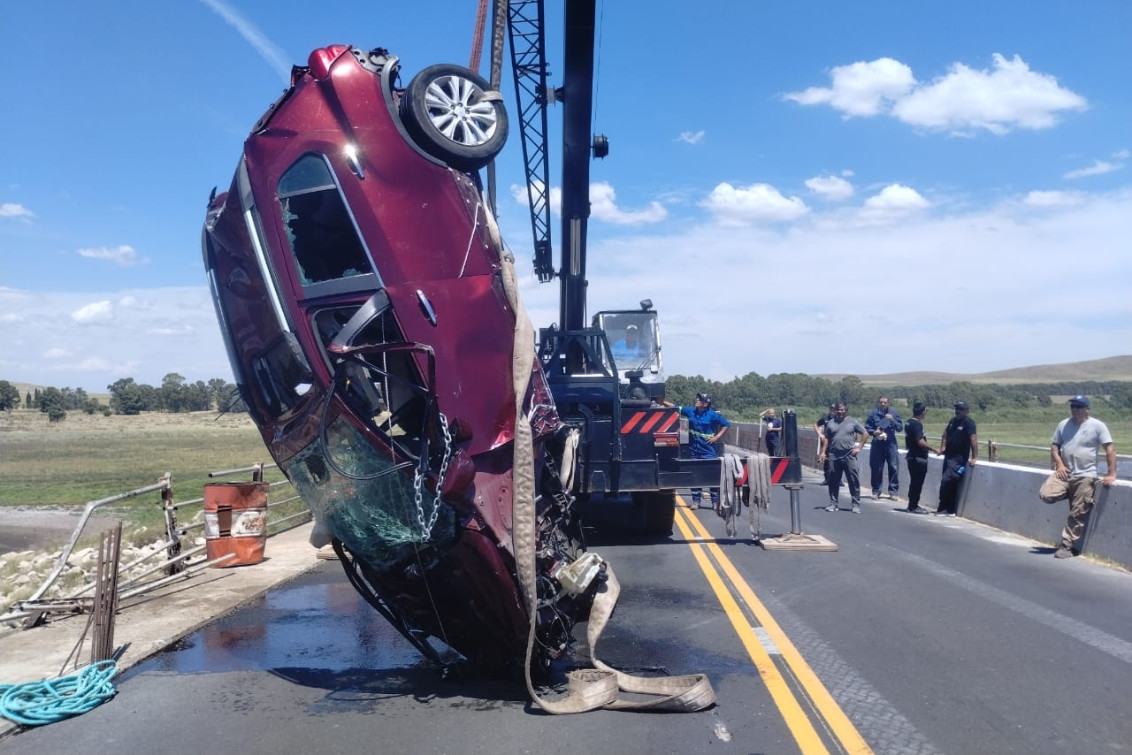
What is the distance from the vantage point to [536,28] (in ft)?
53.6

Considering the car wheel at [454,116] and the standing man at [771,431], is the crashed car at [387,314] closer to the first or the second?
the car wheel at [454,116]

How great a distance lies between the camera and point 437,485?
5.08 meters

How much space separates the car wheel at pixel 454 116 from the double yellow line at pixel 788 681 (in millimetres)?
3559

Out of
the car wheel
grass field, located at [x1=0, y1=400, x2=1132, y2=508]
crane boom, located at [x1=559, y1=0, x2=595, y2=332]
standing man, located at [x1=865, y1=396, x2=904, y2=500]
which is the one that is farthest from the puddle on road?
standing man, located at [x1=865, y1=396, x2=904, y2=500]

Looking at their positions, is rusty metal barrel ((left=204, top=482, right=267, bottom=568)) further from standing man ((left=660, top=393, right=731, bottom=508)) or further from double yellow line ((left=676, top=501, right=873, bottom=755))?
standing man ((left=660, top=393, right=731, bottom=508))

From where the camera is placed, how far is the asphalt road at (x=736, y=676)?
16.4ft

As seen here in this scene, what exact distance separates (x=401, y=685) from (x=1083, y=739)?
390 centimetres

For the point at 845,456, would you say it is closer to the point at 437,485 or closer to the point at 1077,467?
the point at 1077,467

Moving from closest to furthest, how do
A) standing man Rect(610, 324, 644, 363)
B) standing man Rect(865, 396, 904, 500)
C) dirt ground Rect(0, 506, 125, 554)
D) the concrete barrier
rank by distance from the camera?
the concrete barrier, standing man Rect(610, 324, 644, 363), standing man Rect(865, 396, 904, 500), dirt ground Rect(0, 506, 125, 554)

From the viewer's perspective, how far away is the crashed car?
5.12m

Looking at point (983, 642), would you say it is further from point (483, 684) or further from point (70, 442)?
point (70, 442)

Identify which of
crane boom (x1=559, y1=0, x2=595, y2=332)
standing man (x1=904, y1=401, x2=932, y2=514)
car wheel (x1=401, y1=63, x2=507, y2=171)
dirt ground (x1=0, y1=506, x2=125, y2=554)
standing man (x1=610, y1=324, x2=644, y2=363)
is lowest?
dirt ground (x1=0, y1=506, x2=125, y2=554)

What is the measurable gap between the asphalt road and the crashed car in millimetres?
872

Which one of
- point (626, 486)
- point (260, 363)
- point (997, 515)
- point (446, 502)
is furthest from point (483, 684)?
point (997, 515)
